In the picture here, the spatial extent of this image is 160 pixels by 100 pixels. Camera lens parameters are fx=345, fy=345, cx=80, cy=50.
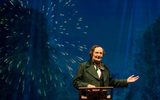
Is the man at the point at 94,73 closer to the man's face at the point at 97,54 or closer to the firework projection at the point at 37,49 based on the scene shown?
the man's face at the point at 97,54

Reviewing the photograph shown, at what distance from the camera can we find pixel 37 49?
5.33m

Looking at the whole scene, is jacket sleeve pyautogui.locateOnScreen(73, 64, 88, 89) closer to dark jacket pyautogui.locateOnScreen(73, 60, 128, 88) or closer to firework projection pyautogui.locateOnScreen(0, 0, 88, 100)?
dark jacket pyautogui.locateOnScreen(73, 60, 128, 88)

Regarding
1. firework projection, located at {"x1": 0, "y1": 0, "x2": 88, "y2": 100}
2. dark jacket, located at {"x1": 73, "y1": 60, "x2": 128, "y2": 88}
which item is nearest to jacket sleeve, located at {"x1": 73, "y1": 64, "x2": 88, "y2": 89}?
dark jacket, located at {"x1": 73, "y1": 60, "x2": 128, "y2": 88}

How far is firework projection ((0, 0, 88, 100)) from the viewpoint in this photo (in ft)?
17.5

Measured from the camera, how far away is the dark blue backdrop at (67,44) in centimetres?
534

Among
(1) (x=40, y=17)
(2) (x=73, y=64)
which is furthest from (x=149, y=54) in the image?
(1) (x=40, y=17)

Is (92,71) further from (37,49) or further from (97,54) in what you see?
(37,49)

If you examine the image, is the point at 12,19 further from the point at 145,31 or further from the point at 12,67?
the point at 145,31

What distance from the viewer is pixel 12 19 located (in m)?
5.39

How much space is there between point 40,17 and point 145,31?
166cm

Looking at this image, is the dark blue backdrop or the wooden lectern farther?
the dark blue backdrop

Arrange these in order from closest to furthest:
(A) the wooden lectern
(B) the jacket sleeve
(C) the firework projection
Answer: (A) the wooden lectern, (B) the jacket sleeve, (C) the firework projection

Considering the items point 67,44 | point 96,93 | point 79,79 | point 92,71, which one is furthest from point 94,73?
point 67,44

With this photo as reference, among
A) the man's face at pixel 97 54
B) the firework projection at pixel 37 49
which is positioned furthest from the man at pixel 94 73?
the firework projection at pixel 37 49
